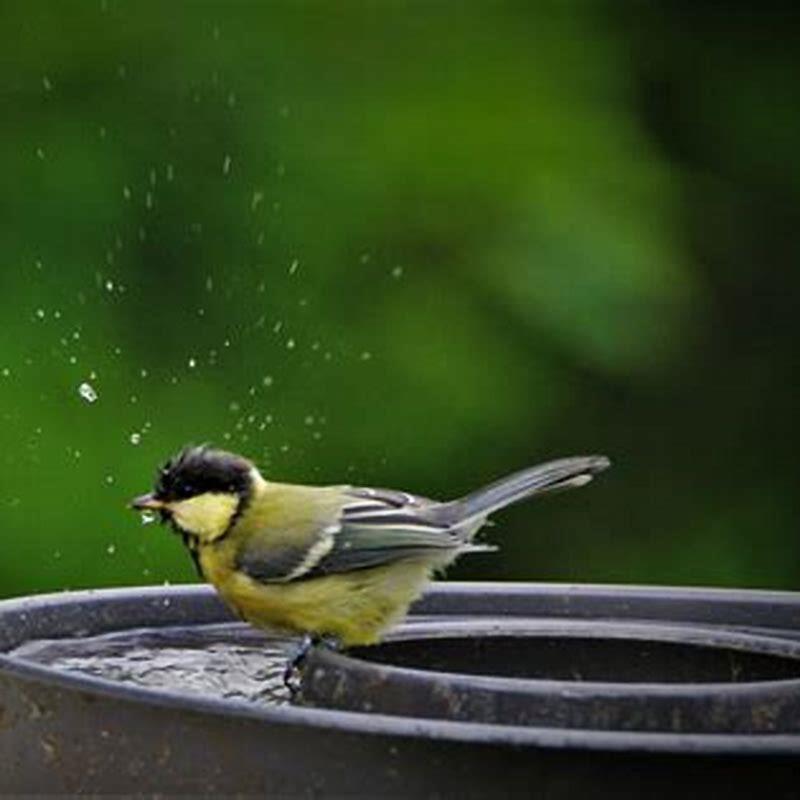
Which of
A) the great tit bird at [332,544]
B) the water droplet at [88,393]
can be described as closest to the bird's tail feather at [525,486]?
the great tit bird at [332,544]

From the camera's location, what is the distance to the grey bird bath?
2.77m

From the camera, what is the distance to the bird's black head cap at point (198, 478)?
13.4 ft

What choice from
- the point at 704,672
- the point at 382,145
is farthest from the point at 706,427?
the point at 704,672

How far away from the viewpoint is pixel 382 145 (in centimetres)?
551

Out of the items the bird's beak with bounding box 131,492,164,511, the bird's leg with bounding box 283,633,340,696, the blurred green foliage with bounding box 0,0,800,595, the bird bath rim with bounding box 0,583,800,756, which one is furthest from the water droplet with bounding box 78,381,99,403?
the bird's leg with bounding box 283,633,340,696

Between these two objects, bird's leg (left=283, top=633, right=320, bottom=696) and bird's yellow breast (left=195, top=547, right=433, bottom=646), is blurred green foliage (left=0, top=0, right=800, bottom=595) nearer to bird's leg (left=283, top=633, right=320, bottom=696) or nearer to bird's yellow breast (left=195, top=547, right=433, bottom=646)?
bird's yellow breast (left=195, top=547, right=433, bottom=646)

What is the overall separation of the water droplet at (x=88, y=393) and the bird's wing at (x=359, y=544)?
1.35 metres

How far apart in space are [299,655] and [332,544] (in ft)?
1.20

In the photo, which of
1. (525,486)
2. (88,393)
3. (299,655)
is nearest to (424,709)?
(299,655)

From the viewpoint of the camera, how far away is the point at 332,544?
12.9 feet

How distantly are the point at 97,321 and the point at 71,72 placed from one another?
0.46m

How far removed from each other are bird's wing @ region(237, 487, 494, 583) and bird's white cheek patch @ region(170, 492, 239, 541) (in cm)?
11

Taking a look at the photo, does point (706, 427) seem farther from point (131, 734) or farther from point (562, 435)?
point (131, 734)

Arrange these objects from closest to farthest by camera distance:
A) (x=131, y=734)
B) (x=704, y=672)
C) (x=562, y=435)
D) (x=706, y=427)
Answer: (x=131, y=734) < (x=704, y=672) < (x=562, y=435) < (x=706, y=427)
